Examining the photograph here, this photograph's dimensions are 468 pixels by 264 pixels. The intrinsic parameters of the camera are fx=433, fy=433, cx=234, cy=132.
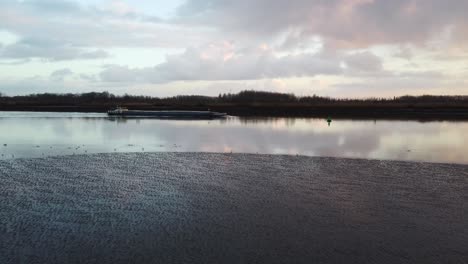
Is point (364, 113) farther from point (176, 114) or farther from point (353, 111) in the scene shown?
point (176, 114)

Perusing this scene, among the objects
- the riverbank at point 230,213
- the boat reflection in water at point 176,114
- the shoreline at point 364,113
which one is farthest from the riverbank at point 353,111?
the riverbank at point 230,213

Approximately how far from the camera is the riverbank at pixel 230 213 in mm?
8039

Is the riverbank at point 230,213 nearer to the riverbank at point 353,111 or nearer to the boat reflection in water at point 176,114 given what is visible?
the boat reflection in water at point 176,114

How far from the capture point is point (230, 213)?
10.6 metres

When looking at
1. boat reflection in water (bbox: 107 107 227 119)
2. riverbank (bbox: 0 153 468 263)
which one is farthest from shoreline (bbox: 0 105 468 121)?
riverbank (bbox: 0 153 468 263)

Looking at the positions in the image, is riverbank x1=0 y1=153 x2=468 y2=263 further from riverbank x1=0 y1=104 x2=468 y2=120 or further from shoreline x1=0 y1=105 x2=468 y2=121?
riverbank x1=0 y1=104 x2=468 y2=120

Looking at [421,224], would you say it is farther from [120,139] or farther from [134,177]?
[120,139]

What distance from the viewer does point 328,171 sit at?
16641mm

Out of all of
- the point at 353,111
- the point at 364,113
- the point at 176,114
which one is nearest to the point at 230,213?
the point at 176,114

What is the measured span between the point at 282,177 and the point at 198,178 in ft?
9.74

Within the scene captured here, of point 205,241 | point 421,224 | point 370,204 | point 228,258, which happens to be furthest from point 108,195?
point 421,224

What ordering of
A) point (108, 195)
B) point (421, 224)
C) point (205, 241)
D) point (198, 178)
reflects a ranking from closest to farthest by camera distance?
point (205, 241) → point (421, 224) → point (108, 195) → point (198, 178)

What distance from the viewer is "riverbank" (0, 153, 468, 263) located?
8.04 metres

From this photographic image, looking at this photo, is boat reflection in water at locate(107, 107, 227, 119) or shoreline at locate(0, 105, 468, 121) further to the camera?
shoreline at locate(0, 105, 468, 121)
